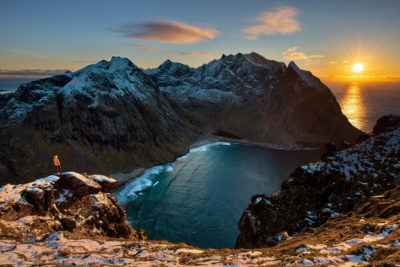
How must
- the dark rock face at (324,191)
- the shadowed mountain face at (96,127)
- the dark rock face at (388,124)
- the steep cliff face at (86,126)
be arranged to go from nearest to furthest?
the dark rock face at (324,191) → the dark rock face at (388,124) → the steep cliff face at (86,126) → the shadowed mountain face at (96,127)

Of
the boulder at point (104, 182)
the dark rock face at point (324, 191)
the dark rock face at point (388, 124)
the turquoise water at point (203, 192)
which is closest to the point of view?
the boulder at point (104, 182)

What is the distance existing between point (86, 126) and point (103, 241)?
115 m

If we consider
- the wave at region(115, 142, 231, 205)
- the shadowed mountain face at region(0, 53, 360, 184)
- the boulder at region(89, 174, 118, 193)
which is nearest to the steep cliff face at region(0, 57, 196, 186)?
the shadowed mountain face at region(0, 53, 360, 184)

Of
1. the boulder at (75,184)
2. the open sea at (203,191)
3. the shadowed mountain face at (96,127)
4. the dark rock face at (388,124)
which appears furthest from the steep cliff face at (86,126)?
the dark rock face at (388,124)

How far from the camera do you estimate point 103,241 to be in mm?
20469

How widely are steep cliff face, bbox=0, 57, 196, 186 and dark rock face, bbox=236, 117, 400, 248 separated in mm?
91290

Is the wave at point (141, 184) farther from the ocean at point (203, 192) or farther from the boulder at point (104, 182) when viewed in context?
the boulder at point (104, 182)

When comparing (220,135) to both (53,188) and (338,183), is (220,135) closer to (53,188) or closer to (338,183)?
(338,183)

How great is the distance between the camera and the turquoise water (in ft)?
214

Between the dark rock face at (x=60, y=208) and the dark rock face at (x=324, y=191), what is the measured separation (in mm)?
23278

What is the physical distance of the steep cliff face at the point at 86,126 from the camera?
96750 mm

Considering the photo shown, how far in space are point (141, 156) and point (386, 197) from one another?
116394 millimetres

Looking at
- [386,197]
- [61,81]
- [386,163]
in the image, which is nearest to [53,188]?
[386,197]

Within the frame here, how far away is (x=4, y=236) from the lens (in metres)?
17.7
